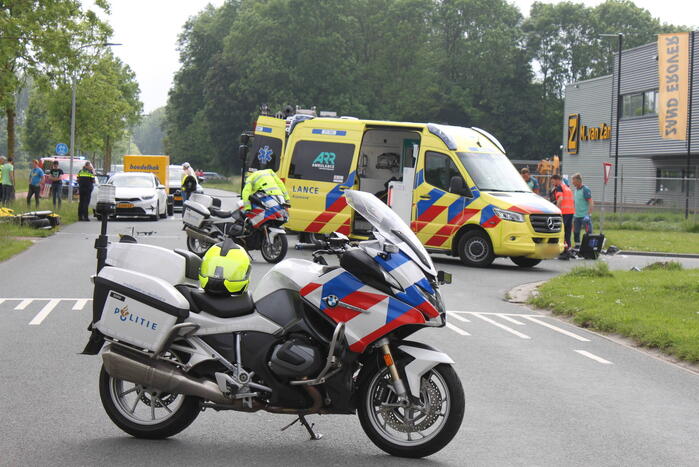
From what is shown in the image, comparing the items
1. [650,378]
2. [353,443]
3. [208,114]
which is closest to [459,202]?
[650,378]

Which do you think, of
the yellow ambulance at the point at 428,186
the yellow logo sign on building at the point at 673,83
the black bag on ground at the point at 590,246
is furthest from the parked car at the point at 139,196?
the yellow logo sign on building at the point at 673,83

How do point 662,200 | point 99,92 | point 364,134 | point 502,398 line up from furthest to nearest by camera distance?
point 99,92 < point 662,200 < point 364,134 < point 502,398

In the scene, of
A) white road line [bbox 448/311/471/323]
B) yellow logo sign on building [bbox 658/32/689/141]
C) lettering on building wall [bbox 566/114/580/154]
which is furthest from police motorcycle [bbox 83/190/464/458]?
lettering on building wall [bbox 566/114/580/154]

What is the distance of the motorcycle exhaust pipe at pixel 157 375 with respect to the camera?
231 inches

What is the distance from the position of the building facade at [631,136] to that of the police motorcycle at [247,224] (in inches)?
1044

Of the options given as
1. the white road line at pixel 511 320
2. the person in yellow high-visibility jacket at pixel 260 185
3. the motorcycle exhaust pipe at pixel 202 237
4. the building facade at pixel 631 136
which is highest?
the building facade at pixel 631 136

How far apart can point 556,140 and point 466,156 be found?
240ft

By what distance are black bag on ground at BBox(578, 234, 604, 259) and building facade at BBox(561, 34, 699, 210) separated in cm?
1865

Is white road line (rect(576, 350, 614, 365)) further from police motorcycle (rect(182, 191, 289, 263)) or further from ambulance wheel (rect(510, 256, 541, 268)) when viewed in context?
ambulance wheel (rect(510, 256, 541, 268))

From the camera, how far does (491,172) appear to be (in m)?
19.9

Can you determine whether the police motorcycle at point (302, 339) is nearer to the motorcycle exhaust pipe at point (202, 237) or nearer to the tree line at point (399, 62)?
the motorcycle exhaust pipe at point (202, 237)

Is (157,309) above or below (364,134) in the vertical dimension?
below

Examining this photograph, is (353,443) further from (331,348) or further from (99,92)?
(99,92)

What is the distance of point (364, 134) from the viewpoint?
2125 centimetres
